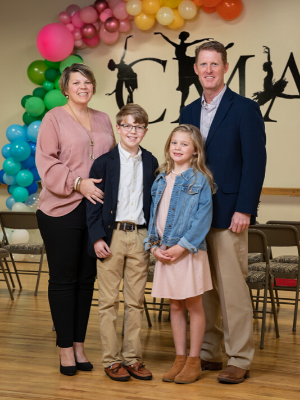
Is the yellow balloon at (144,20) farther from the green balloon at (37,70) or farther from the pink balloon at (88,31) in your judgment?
the green balloon at (37,70)

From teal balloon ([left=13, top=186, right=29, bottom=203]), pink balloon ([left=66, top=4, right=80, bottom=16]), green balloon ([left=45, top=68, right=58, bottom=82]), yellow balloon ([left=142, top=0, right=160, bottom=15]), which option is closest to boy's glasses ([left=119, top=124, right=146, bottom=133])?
teal balloon ([left=13, top=186, right=29, bottom=203])

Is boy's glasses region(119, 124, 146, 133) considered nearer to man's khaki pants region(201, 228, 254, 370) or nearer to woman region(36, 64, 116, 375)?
woman region(36, 64, 116, 375)

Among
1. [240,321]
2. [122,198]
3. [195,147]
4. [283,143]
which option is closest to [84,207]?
[122,198]

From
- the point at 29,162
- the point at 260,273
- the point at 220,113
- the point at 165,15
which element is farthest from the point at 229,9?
the point at 220,113

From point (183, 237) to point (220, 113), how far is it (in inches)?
26.8

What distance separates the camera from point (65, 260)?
2.67m

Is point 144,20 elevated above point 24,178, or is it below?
above

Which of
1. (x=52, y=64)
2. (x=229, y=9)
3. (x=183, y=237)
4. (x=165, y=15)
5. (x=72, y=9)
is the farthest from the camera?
(x=72, y=9)

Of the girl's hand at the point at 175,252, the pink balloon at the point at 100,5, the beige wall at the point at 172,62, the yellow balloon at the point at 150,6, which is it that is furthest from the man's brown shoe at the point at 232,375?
the pink balloon at the point at 100,5

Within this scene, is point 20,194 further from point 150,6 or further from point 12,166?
point 150,6

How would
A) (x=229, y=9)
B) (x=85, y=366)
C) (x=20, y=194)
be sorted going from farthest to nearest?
1. (x=20, y=194)
2. (x=229, y=9)
3. (x=85, y=366)

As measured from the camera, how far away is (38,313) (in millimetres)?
4121

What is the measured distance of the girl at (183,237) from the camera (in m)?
2.51

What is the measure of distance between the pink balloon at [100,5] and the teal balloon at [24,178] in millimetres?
2378
